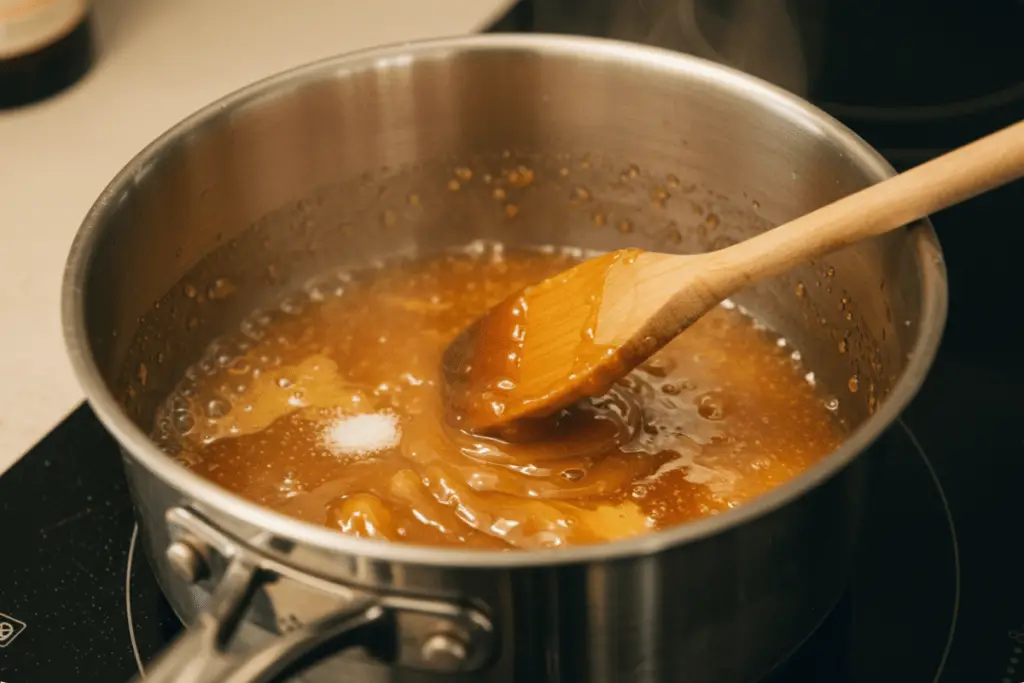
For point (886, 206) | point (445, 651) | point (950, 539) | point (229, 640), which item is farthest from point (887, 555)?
point (229, 640)

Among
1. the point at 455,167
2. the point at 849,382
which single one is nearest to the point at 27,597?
the point at 455,167

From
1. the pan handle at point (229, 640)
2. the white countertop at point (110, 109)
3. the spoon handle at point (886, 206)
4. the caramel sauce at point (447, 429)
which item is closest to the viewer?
the pan handle at point (229, 640)

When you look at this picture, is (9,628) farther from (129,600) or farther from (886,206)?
(886,206)

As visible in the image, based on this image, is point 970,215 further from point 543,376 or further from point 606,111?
point 543,376

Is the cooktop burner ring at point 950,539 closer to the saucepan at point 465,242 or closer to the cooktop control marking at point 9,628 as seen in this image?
the saucepan at point 465,242

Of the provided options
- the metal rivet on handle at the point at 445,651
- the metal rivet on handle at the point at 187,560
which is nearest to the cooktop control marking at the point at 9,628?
the metal rivet on handle at the point at 187,560
